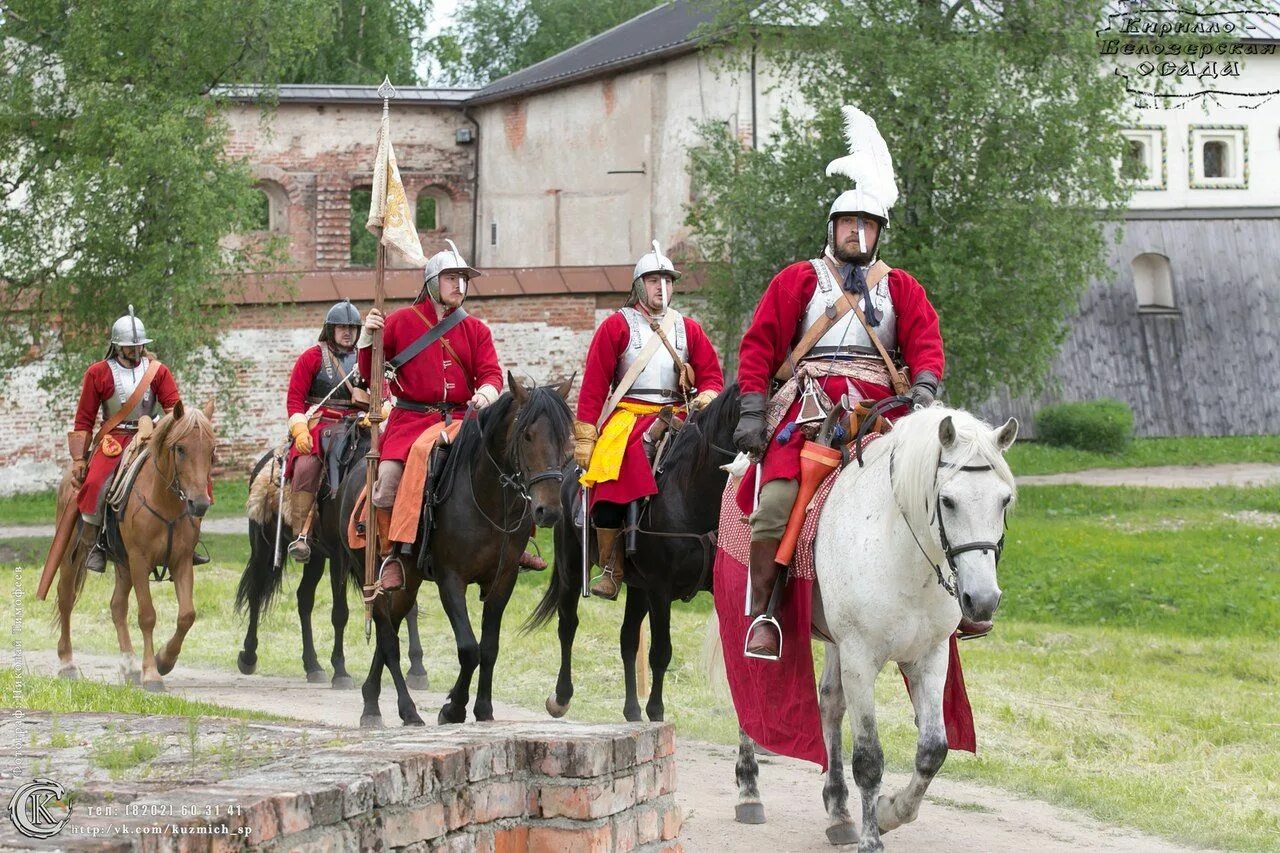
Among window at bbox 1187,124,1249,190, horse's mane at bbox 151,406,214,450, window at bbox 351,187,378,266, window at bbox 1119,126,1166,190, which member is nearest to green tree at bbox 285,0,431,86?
window at bbox 351,187,378,266

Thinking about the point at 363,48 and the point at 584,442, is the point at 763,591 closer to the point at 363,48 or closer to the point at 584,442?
A: the point at 584,442

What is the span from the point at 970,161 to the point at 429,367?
15424 millimetres

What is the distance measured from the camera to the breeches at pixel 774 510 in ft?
24.6

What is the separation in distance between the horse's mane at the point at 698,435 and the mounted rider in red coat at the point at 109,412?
181 inches

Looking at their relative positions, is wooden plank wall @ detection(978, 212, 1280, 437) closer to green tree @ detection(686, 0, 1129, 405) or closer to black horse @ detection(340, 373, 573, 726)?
green tree @ detection(686, 0, 1129, 405)

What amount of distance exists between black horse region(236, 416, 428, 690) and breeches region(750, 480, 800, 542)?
13.1 ft

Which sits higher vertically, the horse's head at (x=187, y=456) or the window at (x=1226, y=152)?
the window at (x=1226, y=152)

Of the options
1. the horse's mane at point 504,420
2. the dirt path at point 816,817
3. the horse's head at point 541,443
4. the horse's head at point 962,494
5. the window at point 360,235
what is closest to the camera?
the horse's head at point 962,494

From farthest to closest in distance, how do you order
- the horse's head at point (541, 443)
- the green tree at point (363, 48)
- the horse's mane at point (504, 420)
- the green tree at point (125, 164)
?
the green tree at point (363, 48)
the green tree at point (125, 164)
the horse's mane at point (504, 420)
the horse's head at point (541, 443)

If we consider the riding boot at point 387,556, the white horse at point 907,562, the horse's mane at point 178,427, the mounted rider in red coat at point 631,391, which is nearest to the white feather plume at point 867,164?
the white horse at point 907,562

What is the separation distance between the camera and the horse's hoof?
7.46 metres

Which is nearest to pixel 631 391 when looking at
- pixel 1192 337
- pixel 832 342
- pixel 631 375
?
pixel 631 375

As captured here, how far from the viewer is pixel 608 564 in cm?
1023

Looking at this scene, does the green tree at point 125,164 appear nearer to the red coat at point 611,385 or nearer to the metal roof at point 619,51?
the metal roof at point 619,51
